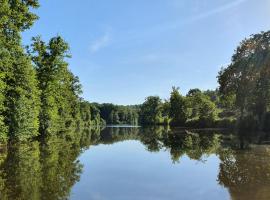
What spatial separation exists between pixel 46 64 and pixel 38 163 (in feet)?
97.1

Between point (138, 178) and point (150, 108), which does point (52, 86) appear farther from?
point (150, 108)

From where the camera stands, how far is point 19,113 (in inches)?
1252

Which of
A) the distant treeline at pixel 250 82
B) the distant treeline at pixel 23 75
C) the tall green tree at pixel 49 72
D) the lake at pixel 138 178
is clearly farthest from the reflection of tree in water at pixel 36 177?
the distant treeline at pixel 250 82

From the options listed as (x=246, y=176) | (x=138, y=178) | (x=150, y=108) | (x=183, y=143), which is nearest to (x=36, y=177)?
(x=138, y=178)

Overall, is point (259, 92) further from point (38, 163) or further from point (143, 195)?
point (143, 195)

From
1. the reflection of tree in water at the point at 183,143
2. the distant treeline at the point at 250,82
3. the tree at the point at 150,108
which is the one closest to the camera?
the reflection of tree in water at the point at 183,143

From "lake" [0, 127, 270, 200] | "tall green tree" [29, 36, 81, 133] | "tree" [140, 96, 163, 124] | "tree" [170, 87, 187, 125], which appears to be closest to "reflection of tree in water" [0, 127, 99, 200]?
"lake" [0, 127, 270, 200]

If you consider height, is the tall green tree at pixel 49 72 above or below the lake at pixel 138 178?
above

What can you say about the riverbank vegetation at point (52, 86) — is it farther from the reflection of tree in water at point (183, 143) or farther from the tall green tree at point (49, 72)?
the reflection of tree in water at point (183, 143)

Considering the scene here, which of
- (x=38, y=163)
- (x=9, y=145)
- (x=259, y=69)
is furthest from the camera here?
(x=259, y=69)

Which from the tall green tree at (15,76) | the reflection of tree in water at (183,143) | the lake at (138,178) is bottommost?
the lake at (138,178)

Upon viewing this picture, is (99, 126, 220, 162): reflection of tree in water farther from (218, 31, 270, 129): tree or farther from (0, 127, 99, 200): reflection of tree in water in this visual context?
(218, 31, 270, 129): tree

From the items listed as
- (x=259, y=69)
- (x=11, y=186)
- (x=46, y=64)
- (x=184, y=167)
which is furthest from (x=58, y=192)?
(x=259, y=69)

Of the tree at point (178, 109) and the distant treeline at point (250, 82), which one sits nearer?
the distant treeline at point (250, 82)
